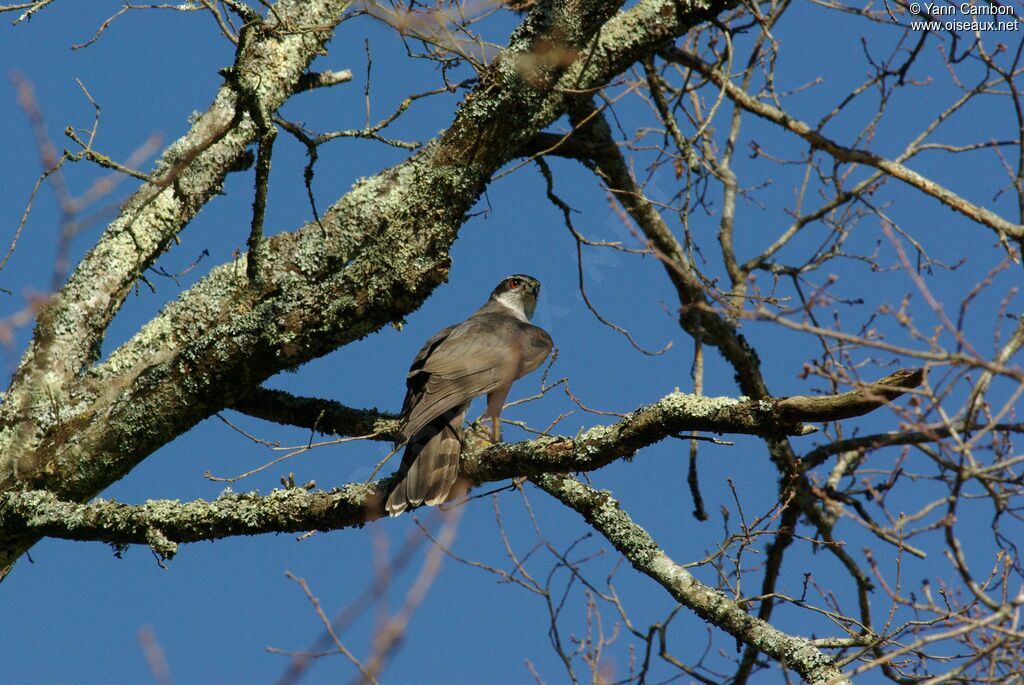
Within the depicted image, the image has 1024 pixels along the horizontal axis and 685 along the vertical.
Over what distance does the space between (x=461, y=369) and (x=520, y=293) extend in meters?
2.74

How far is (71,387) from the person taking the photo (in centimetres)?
468

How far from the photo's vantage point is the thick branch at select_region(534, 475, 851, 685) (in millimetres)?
3666

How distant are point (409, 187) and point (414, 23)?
2.86 feet

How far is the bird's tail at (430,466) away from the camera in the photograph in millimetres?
4297

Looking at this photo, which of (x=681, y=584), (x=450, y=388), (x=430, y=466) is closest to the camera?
(x=681, y=584)

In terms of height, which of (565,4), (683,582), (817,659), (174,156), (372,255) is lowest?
(817,659)

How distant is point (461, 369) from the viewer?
499cm

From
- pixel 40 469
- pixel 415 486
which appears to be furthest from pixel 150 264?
pixel 415 486

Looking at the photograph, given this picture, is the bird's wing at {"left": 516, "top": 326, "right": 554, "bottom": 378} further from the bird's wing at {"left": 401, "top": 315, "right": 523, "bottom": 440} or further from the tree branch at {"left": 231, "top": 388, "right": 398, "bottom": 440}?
the tree branch at {"left": 231, "top": 388, "right": 398, "bottom": 440}

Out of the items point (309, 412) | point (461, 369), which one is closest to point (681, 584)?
point (461, 369)

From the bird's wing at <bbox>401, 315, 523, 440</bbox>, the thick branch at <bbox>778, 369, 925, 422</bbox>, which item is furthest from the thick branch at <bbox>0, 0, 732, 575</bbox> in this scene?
the thick branch at <bbox>778, 369, 925, 422</bbox>

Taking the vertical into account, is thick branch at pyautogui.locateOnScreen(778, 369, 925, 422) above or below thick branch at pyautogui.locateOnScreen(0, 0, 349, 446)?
below

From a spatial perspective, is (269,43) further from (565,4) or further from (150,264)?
(565,4)

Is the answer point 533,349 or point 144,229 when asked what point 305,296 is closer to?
point 144,229
